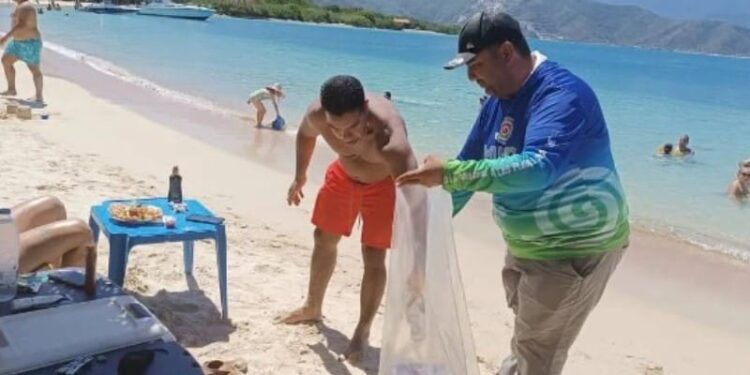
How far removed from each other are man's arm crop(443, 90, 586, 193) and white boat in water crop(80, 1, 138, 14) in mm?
73054

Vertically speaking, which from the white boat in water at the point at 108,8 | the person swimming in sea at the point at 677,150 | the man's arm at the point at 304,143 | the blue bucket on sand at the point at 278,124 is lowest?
the white boat in water at the point at 108,8

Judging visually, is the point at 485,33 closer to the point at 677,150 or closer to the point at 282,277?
the point at 282,277

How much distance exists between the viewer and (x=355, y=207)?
3975 mm

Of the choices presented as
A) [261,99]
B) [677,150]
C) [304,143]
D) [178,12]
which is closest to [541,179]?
[304,143]

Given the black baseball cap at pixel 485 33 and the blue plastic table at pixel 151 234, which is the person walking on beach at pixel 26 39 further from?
the black baseball cap at pixel 485 33

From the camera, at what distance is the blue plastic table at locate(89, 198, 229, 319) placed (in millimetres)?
3781

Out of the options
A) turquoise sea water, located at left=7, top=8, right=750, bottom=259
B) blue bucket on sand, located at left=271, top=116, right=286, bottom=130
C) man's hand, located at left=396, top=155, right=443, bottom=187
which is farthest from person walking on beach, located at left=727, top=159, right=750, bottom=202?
man's hand, located at left=396, top=155, right=443, bottom=187

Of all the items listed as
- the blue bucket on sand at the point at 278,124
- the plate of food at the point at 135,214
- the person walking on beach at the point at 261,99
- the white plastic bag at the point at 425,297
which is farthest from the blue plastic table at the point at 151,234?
the person walking on beach at the point at 261,99

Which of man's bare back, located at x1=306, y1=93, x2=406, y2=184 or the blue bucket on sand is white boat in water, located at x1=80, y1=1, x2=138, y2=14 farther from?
man's bare back, located at x1=306, y1=93, x2=406, y2=184

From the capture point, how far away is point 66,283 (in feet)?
9.09

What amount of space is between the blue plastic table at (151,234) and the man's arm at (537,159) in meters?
1.87

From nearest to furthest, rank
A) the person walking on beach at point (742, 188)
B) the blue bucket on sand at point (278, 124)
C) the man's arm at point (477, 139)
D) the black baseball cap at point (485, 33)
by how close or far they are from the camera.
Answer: the black baseball cap at point (485, 33) → the man's arm at point (477, 139) → the person walking on beach at point (742, 188) → the blue bucket on sand at point (278, 124)

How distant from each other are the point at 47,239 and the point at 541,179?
91.8 inches

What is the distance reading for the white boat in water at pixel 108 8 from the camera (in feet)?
228
